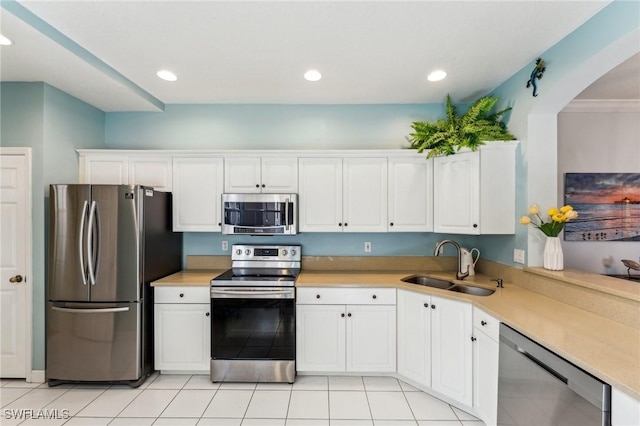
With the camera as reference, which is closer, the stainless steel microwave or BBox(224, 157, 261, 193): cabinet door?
the stainless steel microwave

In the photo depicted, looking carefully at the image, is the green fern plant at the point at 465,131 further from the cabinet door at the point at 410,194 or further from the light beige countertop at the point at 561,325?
the light beige countertop at the point at 561,325

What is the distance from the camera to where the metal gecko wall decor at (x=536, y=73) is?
2341 mm

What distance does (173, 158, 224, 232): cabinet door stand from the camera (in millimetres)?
3154

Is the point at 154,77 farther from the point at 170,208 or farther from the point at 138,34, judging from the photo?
the point at 170,208

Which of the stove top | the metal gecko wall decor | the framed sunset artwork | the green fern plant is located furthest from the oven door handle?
the framed sunset artwork

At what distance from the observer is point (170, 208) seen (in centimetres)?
317

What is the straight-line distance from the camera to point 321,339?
2.80m

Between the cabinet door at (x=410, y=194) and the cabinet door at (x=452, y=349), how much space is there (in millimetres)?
858

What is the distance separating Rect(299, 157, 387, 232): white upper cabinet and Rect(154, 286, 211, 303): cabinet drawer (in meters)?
1.14

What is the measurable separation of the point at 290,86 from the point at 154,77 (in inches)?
48.5

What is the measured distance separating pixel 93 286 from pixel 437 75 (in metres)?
3.51

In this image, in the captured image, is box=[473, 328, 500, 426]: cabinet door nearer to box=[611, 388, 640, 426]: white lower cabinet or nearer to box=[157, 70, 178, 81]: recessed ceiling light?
box=[611, 388, 640, 426]: white lower cabinet

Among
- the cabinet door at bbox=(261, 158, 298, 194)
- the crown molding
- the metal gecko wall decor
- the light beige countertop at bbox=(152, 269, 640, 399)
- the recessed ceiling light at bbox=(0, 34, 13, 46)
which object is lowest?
the light beige countertop at bbox=(152, 269, 640, 399)

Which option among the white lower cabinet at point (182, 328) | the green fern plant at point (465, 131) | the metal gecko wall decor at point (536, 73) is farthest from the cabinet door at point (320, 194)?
the metal gecko wall decor at point (536, 73)
